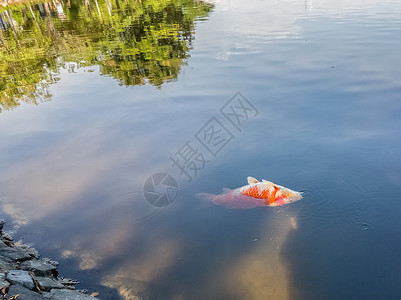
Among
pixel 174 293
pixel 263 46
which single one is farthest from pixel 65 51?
pixel 174 293

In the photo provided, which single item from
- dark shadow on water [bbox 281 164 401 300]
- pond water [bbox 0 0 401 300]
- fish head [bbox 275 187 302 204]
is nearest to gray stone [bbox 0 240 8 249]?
pond water [bbox 0 0 401 300]

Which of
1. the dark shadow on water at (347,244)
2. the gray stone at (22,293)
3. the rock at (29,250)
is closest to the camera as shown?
the gray stone at (22,293)

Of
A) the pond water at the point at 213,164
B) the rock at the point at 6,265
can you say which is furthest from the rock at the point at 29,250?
the rock at the point at 6,265

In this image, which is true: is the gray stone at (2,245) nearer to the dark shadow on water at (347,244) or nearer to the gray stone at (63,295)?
the gray stone at (63,295)

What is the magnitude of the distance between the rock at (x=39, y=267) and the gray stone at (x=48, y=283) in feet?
0.64

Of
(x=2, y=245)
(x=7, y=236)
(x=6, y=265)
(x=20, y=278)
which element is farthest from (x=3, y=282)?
(x=7, y=236)

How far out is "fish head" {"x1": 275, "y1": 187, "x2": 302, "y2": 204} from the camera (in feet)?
18.9

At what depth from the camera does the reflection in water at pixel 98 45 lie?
1453 centimetres

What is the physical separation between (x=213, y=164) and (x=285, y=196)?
93.2 inches

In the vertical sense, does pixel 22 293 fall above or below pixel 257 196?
above

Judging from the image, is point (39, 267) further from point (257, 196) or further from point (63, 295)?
point (257, 196)

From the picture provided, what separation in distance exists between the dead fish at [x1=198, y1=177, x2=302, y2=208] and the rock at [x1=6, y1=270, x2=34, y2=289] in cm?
362

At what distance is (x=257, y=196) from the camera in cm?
599

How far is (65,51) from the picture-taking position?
1995cm
